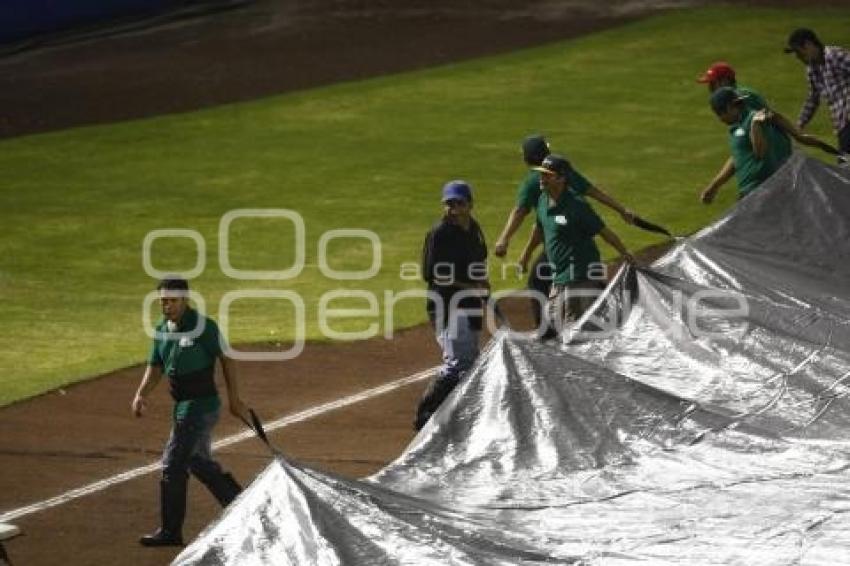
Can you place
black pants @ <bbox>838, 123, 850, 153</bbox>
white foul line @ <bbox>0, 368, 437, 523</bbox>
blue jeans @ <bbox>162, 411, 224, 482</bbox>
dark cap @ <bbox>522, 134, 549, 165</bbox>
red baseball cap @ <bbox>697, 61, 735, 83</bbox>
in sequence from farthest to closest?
black pants @ <bbox>838, 123, 850, 153</bbox> < red baseball cap @ <bbox>697, 61, 735, 83</bbox> < dark cap @ <bbox>522, 134, 549, 165</bbox> < white foul line @ <bbox>0, 368, 437, 523</bbox> < blue jeans @ <bbox>162, 411, 224, 482</bbox>

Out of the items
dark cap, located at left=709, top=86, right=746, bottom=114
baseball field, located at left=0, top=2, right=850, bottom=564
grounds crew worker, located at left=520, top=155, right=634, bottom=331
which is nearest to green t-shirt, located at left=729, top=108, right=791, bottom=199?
dark cap, located at left=709, top=86, right=746, bottom=114

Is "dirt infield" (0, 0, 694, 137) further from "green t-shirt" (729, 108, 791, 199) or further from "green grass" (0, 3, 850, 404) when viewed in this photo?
"green t-shirt" (729, 108, 791, 199)

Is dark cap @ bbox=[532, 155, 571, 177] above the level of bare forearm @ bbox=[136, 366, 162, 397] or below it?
above

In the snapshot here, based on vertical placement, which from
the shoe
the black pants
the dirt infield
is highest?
the dirt infield

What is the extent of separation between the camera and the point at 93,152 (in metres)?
28.2

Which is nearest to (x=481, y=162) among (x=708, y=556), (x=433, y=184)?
(x=433, y=184)

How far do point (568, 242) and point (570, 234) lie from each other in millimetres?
79

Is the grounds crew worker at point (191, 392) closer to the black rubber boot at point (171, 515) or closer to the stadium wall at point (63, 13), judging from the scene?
the black rubber boot at point (171, 515)

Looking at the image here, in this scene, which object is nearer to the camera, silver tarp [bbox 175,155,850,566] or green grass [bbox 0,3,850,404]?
silver tarp [bbox 175,155,850,566]

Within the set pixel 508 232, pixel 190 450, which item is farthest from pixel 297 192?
pixel 190 450

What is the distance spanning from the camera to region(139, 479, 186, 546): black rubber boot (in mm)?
12273

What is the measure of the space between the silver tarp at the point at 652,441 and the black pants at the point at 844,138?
3.70 m

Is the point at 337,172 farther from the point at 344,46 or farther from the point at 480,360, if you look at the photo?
the point at 480,360

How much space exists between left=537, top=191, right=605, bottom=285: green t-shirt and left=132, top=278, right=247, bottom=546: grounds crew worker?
3.79m
